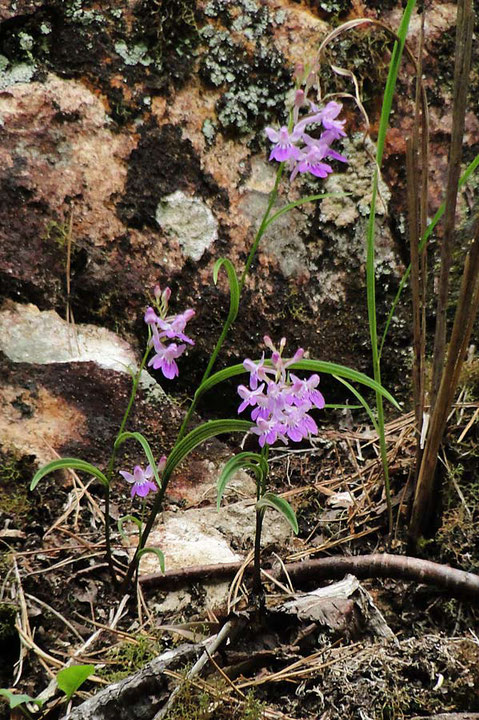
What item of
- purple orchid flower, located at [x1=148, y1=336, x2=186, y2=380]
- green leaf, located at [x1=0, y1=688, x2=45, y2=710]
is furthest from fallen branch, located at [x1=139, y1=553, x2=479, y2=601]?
purple orchid flower, located at [x1=148, y1=336, x2=186, y2=380]

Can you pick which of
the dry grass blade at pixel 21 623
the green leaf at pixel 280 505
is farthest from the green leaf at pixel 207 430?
the dry grass blade at pixel 21 623

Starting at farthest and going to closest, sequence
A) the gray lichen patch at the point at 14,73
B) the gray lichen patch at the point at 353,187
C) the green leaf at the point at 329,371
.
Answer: the gray lichen patch at the point at 353,187 < the gray lichen patch at the point at 14,73 < the green leaf at the point at 329,371

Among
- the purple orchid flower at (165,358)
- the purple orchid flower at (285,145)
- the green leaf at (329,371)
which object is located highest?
the purple orchid flower at (285,145)

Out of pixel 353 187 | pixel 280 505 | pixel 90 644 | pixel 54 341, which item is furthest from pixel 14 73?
pixel 90 644

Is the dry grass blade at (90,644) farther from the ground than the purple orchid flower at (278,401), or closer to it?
closer to it

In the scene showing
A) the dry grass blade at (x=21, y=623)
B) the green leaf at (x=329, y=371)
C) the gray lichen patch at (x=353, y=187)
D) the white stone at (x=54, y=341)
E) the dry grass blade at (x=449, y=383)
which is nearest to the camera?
the green leaf at (x=329, y=371)

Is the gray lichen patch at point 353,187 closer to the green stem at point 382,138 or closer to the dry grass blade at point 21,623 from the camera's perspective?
the green stem at point 382,138

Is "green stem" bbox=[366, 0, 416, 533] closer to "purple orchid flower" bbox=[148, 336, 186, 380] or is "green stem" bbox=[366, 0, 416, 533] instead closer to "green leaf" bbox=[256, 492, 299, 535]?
"green leaf" bbox=[256, 492, 299, 535]

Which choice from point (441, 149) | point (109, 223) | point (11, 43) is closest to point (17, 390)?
point (109, 223)
